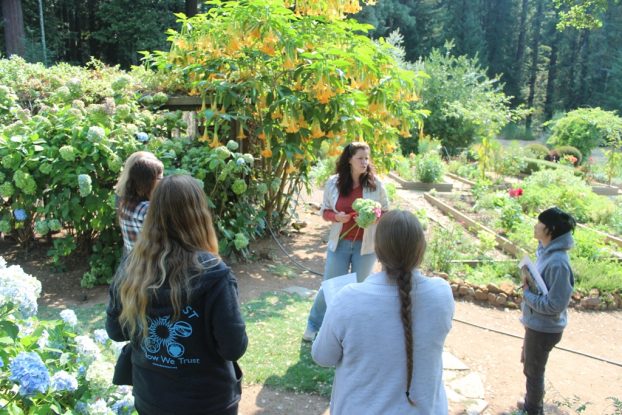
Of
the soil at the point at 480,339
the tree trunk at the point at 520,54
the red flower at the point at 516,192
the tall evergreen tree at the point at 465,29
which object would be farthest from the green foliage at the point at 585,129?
the tree trunk at the point at 520,54

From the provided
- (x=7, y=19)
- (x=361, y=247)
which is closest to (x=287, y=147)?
(x=361, y=247)

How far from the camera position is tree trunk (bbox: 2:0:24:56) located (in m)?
16.8

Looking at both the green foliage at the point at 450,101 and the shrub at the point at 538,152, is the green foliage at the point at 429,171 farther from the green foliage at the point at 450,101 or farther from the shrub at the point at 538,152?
the shrub at the point at 538,152

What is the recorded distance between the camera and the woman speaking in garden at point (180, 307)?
166 cm

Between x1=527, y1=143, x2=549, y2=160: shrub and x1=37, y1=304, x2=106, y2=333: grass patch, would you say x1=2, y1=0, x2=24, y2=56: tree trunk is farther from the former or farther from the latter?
x1=527, y1=143, x2=549, y2=160: shrub

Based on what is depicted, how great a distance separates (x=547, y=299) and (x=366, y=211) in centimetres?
117

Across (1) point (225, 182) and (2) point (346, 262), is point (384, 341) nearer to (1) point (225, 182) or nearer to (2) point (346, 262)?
(2) point (346, 262)

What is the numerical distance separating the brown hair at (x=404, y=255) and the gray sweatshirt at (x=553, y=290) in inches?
58.6

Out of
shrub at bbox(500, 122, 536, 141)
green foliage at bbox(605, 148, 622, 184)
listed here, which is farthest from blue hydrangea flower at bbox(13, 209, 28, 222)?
shrub at bbox(500, 122, 536, 141)

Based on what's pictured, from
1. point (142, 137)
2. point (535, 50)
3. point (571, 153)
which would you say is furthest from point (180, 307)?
point (535, 50)

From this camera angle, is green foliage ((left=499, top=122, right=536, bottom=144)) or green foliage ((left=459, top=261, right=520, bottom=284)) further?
green foliage ((left=499, top=122, right=536, bottom=144))

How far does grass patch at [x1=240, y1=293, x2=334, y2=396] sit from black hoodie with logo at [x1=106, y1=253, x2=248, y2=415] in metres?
1.71

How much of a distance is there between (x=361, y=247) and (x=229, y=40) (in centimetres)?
290

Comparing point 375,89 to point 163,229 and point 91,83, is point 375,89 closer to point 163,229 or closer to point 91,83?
point 91,83
